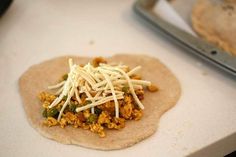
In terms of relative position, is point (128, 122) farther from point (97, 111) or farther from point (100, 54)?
point (100, 54)

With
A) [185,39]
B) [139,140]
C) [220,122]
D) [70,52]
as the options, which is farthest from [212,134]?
[70,52]

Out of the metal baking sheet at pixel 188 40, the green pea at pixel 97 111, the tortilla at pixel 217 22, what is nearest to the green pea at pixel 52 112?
the green pea at pixel 97 111

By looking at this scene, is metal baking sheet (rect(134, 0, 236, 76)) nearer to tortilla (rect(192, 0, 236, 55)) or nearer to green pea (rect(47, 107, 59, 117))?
tortilla (rect(192, 0, 236, 55))

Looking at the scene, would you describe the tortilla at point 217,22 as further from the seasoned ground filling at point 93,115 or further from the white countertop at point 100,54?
the seasoned ground filling at point 93,115

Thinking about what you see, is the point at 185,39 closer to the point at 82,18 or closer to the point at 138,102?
the point at 138,102

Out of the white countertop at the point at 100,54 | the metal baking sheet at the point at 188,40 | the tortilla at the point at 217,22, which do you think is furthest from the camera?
the tortilla at the point at 217,22
